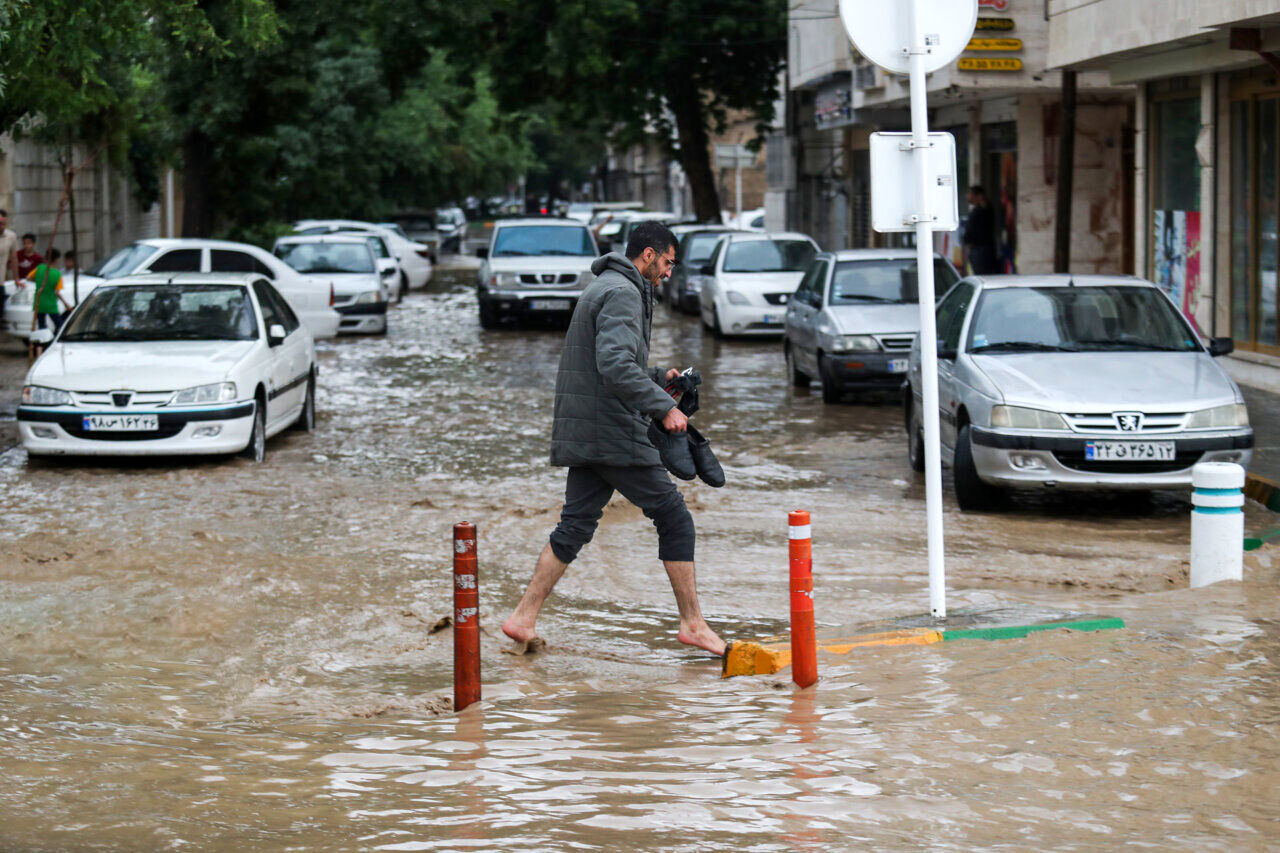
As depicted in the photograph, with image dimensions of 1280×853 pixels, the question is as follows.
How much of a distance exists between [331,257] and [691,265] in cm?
681

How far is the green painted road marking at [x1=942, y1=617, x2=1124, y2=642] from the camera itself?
280 inches

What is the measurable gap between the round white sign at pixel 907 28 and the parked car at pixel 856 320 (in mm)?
8310

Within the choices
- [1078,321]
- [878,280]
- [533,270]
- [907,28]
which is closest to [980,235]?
[533,270]

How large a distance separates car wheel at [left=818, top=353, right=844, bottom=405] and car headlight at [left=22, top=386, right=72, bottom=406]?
7353mm

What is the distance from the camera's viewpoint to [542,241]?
90.8 ft

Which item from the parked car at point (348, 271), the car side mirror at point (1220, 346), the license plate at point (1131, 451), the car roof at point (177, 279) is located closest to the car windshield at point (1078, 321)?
the car side mirror at point (1220, 346)

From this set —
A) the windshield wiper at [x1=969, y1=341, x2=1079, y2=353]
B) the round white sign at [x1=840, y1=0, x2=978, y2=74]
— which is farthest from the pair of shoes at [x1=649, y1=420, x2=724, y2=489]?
the windshield wiper at [x1=969, y1=341, x2=1079, y2=353]

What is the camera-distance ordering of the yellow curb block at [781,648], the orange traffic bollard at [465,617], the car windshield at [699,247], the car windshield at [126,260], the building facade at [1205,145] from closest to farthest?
A: 1. the orange traffic bollard at [465,617]
2. the yellow curb block at [781,648]
3. the building facade at [1205,145]
4. the car windshield at [126,260]
5. the car windshield at [699,247]

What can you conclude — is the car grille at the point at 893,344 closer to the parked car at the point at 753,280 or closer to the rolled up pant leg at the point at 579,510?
the parked car at the point at 753,280

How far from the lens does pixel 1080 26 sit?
19469mm

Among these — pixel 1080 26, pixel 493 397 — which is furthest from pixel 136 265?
pixel 1080 26

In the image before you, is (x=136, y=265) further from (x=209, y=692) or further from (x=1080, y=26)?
(x=209, y=692)

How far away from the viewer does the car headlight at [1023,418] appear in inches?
402

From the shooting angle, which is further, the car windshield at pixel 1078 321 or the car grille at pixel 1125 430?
the car windshield at pixel 1078 321
